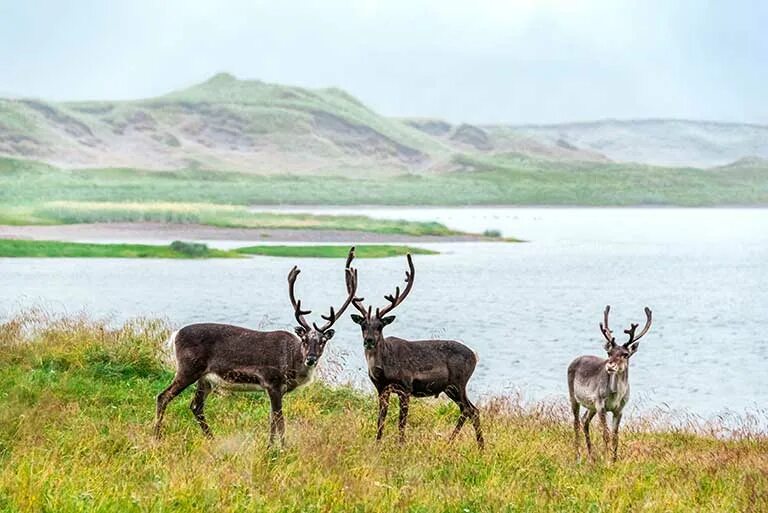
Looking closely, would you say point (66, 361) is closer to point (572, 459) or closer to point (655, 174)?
point (572, 459)

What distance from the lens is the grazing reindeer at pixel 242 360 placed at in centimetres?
1259

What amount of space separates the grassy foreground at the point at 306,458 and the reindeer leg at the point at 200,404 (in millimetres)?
156

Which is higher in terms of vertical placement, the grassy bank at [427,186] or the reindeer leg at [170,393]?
the reindeer leg at [170,393]

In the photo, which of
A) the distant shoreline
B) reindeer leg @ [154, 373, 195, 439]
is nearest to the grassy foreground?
reindeer leg @ [154, 373, 195, 439]

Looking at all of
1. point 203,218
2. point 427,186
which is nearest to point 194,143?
point 427,186

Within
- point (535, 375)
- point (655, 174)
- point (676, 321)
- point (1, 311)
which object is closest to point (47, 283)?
point (1, 311)

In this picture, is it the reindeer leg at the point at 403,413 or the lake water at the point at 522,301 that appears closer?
the reindeer leg at the point at 403,413

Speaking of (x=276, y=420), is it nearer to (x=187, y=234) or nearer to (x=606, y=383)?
(x=606, y=383)

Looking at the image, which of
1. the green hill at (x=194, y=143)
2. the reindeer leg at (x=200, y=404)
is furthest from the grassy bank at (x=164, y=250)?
the green hill at (x=194, y=143)

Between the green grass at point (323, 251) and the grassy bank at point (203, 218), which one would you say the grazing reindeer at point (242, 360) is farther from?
the grassy bank at point (203, 218)

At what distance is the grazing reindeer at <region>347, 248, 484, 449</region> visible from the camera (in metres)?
12.6

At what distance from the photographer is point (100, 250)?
54.9 m

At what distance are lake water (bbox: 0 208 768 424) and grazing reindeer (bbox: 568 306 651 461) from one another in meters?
5.45

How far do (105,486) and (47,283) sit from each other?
34.3m
